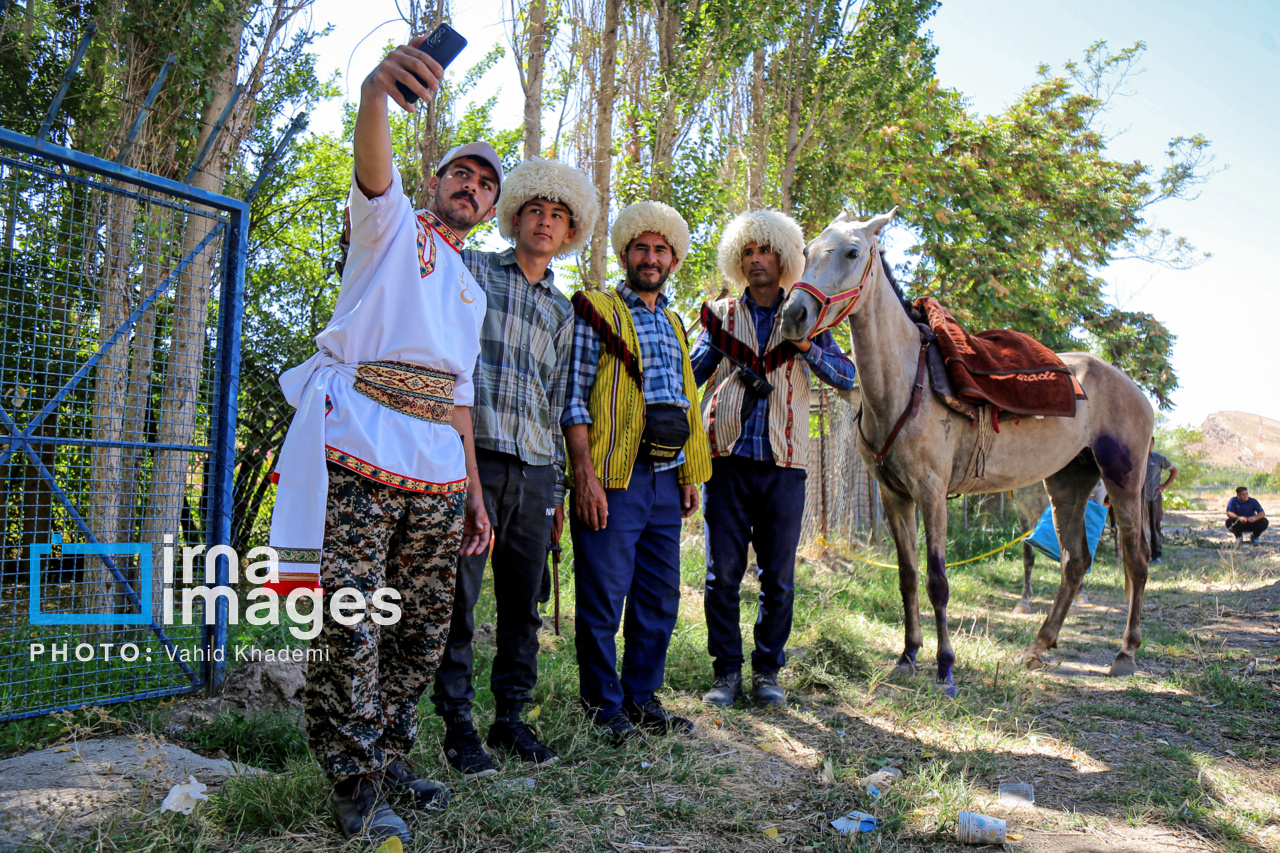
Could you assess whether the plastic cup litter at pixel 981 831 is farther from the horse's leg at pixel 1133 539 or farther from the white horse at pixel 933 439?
the horse's leg at pixel 1133 539

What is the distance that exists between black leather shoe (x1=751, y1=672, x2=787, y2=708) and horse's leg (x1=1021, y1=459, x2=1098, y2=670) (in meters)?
2.33

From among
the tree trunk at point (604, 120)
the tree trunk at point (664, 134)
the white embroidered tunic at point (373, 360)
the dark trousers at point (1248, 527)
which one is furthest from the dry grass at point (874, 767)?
the dark trousers at point (1248, 527)

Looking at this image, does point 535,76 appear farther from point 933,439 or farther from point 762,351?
point 933,439

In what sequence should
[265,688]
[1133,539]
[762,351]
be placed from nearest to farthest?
[265,688] → [762,351] → [1133,539]

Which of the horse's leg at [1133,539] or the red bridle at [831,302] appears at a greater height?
the red bridle at [831,302]

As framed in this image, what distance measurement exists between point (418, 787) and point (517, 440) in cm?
113

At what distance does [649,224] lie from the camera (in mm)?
3279

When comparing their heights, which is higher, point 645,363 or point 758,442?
point 645,363

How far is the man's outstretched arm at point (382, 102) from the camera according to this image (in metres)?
1.88

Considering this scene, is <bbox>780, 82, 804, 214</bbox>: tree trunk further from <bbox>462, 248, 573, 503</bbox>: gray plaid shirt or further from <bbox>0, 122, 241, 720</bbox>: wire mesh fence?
<bbox>462, 248, 573, 503</bbox>: gray plaid shirt

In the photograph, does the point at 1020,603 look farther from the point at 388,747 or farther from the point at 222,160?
the point at 222,160

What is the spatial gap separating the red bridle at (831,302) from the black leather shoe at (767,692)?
5.43 feet

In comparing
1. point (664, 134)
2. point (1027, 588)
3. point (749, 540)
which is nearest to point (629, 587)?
point (749, 540)

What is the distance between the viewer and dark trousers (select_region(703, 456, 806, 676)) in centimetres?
363
